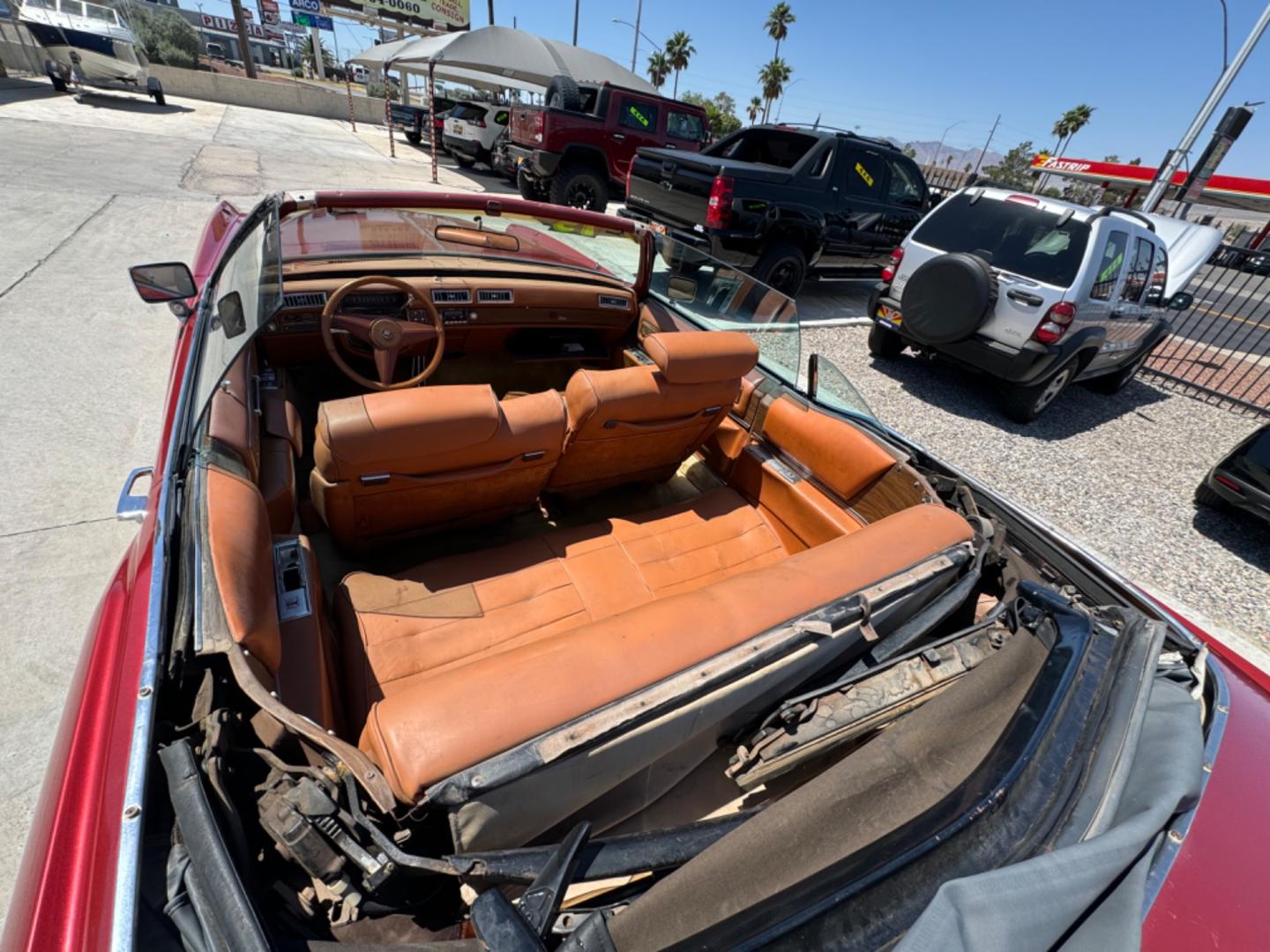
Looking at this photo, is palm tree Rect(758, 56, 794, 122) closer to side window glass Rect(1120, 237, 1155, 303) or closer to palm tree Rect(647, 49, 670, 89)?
palm tree Rect(647, 49, 670, 89)

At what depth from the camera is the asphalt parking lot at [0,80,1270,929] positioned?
2.17m

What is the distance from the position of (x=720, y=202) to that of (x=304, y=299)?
15.3 feet

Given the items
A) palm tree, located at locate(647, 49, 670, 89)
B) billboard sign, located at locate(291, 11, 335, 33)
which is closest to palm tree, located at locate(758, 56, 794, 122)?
palm tree, located at locate(647, 49, 670, 89)

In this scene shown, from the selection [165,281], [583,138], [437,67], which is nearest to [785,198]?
[583,138]

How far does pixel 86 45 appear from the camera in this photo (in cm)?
1349

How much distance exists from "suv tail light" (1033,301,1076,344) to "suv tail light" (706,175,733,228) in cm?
312

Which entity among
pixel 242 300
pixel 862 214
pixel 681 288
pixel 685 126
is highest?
pixel 685 126

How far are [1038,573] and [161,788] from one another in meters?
2.23

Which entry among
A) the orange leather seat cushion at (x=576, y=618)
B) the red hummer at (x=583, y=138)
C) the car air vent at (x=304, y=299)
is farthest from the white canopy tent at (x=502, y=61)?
the orange leather seat cushion at (x=576, y=618)

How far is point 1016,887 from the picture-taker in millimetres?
778

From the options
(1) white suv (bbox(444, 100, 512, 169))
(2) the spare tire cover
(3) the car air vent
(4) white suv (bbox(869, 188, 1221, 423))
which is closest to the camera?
(3) the car air vent

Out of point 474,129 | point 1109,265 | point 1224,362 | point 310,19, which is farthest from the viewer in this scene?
point 310,19

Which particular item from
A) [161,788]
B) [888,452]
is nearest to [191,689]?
[161,788]

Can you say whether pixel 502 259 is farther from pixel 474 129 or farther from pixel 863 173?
pixel 474 129
